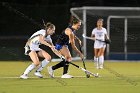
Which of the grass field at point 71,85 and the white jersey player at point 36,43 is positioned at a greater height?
the white jersey player at point 36,43

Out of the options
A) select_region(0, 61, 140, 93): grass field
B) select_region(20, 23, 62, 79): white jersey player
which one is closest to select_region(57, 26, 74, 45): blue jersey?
select_region(20, 23, 62, 79): white jersey player

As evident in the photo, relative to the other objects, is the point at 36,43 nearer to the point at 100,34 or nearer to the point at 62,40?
the point at 62,40

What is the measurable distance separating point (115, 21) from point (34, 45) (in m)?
11.1

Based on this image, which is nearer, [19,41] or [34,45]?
[34,45]

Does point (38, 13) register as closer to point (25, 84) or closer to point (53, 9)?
point (53, 9)

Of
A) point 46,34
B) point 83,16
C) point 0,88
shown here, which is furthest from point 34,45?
point 83,16

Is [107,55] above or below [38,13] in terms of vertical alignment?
below

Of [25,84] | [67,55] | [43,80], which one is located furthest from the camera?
[67,55]

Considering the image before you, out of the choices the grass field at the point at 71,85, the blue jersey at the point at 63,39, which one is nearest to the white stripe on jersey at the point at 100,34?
the blue jersey at the point at 63,39

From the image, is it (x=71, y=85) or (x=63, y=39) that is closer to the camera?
(x=71, y=85)

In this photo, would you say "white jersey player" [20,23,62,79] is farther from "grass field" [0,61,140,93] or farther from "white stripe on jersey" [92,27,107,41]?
"white stripe on jersey" [92,27,107,41]

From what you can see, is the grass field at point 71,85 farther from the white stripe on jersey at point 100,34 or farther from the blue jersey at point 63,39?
the white stripe on jersey at point 100,34

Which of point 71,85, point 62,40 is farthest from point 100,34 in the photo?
point 71,85

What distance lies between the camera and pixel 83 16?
2512 cm
